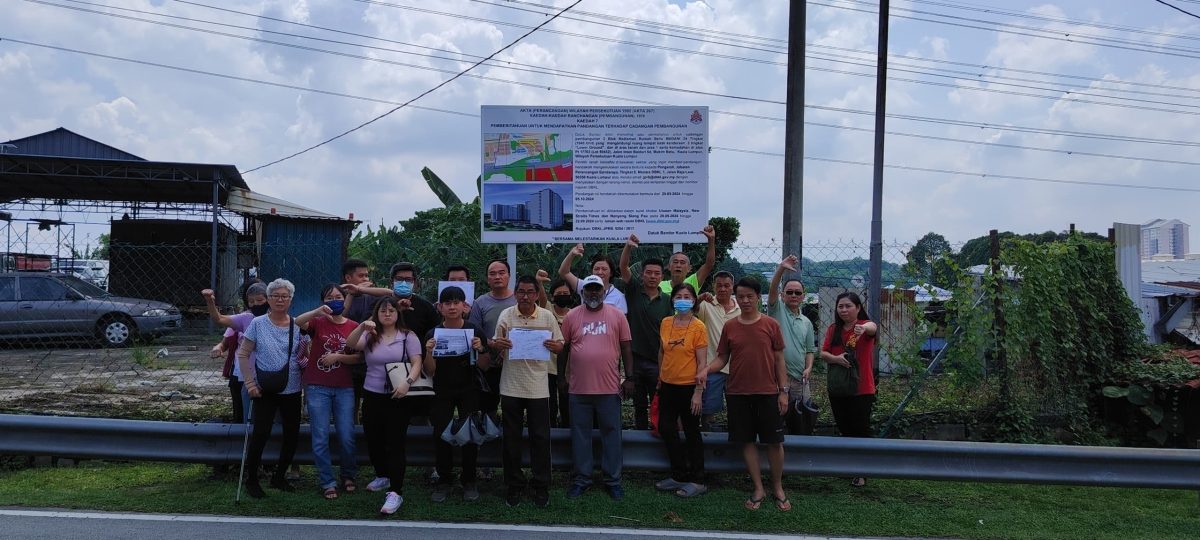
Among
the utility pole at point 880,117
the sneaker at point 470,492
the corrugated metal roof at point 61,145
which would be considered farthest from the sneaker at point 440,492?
the corrugated metal roof at point 61,145

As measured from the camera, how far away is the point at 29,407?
26.8 feet

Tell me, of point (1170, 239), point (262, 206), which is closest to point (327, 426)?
point (262, 206)

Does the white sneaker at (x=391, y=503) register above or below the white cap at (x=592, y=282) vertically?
below

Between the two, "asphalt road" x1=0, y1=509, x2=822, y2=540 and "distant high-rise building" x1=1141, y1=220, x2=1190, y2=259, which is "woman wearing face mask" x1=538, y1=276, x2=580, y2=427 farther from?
"distant high-rise building" x1=1141, y1=220, x2=1190, y2=259

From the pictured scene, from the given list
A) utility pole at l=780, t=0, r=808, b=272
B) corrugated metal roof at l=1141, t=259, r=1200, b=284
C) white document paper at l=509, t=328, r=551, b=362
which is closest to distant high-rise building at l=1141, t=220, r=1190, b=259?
corrugated metal roof at l=1141, t=259, r=1200, b=284

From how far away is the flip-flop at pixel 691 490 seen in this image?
6.02 m

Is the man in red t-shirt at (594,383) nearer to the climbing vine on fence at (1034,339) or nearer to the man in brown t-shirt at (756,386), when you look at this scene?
the man in brown t-shirt at (756,386)

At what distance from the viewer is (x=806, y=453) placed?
6070mm

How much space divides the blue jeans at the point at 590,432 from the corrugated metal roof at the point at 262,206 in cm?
1572

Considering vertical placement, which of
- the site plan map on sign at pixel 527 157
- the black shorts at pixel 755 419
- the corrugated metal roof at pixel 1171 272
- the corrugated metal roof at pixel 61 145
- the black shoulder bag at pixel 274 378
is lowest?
the black shorts at pixel 755 419

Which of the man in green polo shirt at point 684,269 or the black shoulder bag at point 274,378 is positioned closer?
the black shoulder bag at point 274,378

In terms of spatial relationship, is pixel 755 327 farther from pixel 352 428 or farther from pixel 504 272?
pixel 352 428

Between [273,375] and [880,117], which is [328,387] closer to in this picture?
[273,375]

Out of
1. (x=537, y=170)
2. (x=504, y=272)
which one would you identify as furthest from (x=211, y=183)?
(x=504, y=272)
